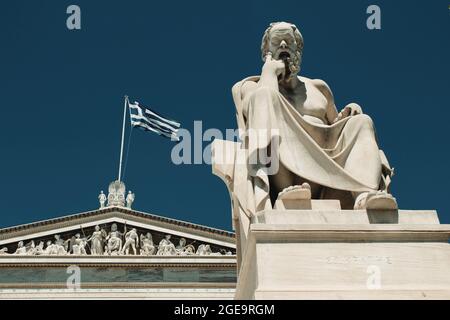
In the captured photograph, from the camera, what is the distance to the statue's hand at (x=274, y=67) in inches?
150

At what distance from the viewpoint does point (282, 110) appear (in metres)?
3.52

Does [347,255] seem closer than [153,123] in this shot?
Yes

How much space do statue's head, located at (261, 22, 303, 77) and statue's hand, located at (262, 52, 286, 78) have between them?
64 millimetres

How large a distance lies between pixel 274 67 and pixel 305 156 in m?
0.65

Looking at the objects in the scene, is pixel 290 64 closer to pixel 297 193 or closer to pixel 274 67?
pixel 274 67

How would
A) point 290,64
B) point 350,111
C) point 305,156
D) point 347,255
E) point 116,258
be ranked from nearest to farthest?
Answer: point 347,255
point 305,156
point 350,111
point 290,64
point 116,258

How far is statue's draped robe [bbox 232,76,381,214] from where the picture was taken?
3.28 meters

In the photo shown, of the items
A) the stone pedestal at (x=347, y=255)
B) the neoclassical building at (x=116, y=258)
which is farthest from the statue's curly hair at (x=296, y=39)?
the neoclassical building at (x=116, y=258)

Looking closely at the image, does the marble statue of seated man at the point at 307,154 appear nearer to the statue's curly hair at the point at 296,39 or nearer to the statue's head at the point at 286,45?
the statue's head at the point at 286,45

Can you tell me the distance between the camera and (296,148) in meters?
3.44

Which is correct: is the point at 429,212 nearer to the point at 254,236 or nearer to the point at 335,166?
the point at 335,166

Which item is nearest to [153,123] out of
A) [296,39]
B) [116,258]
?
[116,258]
